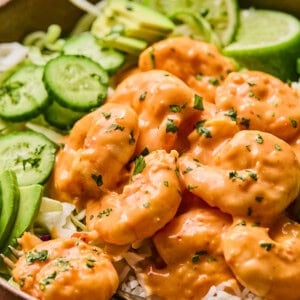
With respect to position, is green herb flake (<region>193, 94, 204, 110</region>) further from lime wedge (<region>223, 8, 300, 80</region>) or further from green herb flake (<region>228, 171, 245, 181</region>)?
lime wedge (<region>223, 8, 300, 80</region>)

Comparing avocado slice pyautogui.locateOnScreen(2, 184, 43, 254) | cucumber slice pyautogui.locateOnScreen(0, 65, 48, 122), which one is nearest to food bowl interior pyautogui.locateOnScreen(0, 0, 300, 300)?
cucumber slice pyautogui.locateOnScreen(0, 65, 48, 122)

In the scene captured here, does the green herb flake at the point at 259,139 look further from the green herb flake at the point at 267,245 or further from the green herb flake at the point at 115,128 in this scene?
the green herb flake at the point at 115,128

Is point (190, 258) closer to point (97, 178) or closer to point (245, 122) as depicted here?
point (97, 178)

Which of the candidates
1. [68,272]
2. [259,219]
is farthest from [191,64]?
[68,272]

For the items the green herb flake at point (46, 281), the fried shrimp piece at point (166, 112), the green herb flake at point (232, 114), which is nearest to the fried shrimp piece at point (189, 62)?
the fried shrimp piece at point (166, 112)

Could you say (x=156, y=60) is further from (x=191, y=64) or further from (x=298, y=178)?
(x=298, y=178)
